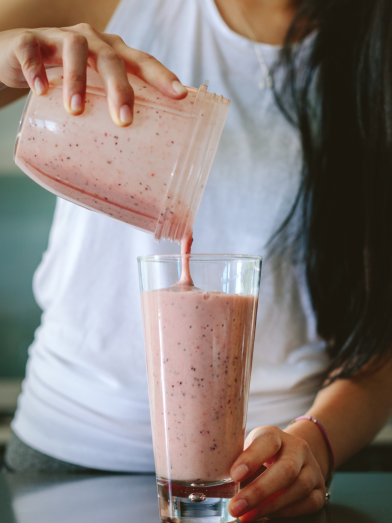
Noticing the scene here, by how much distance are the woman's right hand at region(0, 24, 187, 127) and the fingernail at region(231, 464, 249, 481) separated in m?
0.39

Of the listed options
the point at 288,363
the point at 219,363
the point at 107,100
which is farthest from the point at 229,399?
the point at 288,363

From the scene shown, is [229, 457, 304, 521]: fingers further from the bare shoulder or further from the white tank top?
the bare shoulder

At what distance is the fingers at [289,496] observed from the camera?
59 centimetres

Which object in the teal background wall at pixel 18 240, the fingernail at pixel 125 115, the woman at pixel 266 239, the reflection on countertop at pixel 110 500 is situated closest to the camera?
the fingernail at pixel 125 115

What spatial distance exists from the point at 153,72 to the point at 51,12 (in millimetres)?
515

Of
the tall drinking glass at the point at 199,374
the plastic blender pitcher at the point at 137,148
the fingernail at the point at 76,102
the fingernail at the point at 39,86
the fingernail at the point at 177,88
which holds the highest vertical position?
the fingernail at the point at 39,86

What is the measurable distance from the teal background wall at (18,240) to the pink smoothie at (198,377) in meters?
1.84

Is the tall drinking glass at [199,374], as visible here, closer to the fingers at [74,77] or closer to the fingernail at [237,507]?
A: the fingernail at [237,507]

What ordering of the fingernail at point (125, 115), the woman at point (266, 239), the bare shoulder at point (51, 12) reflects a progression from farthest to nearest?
the woman at point (266, 239)
the bare shoulder at point (51, 12)
the fingernail at point (125, 115)

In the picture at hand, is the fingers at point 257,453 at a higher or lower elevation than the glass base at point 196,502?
higher

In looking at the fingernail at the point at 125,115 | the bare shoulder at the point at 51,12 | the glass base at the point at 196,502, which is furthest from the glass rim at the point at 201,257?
the bare shoulder at the point at 51,12

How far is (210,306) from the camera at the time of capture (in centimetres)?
56

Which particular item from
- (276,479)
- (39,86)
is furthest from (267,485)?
(39,86)

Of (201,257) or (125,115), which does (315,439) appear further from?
(125,115)
